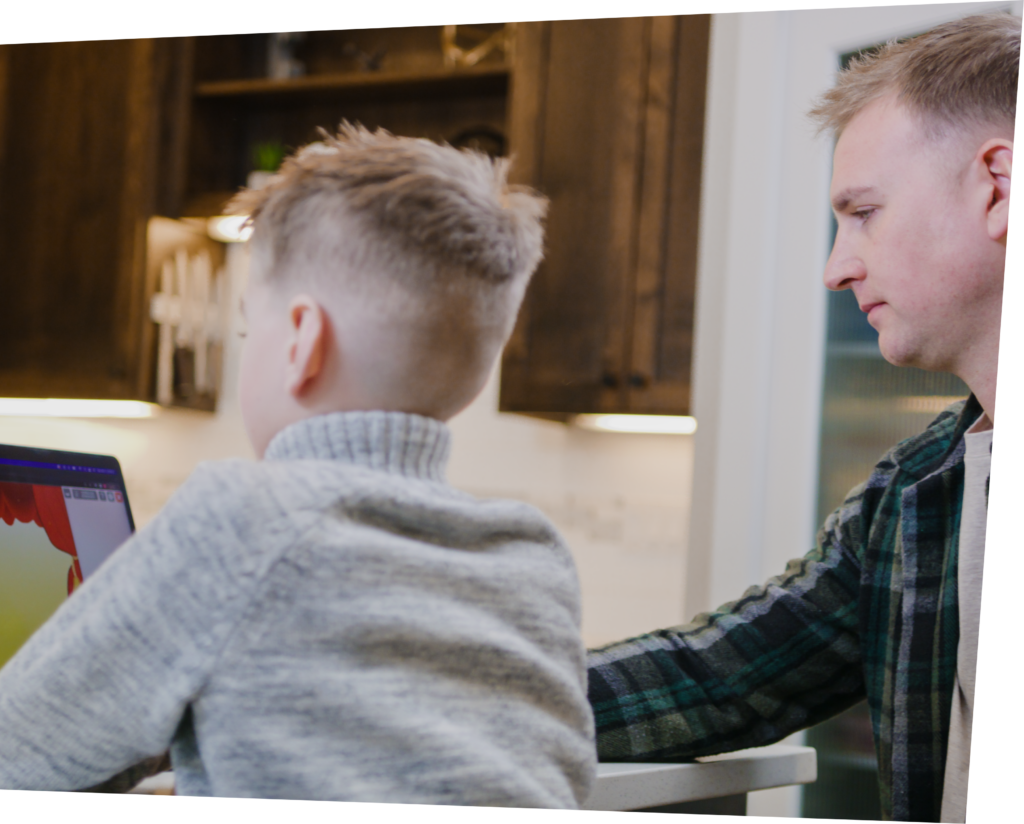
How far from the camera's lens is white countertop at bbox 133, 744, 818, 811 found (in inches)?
27.5

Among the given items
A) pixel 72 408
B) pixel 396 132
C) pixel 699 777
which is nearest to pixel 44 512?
pixel 699 777

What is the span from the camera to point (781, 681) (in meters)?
0.91

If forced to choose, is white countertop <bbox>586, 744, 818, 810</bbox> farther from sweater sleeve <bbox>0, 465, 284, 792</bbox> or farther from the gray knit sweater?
sweater sleeve <bbox>0, 465, 284, 792</bbox>

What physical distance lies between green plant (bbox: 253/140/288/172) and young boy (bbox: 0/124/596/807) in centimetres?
215

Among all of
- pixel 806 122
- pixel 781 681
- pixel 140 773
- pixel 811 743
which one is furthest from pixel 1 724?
pixel 806 122

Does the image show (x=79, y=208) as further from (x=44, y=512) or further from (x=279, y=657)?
(x=279, y=657)

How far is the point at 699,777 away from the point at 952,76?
0.63 metres

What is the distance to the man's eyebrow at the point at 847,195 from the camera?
34.5 inches

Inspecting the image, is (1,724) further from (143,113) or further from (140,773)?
(143,113)

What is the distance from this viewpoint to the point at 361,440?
56 cm

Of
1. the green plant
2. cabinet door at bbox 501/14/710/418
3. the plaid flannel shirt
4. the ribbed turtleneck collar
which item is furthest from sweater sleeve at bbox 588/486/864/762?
the green plant

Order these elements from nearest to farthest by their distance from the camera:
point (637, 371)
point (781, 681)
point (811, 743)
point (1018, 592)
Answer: point (1018, 592) < point (781, 681) < point (811, 743) < point (637, 371)

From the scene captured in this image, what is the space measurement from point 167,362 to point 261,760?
2.18 m

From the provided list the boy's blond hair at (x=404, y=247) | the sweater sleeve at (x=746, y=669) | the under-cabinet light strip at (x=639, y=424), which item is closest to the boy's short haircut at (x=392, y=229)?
the boy's blond hair at (x=404, y=247)
